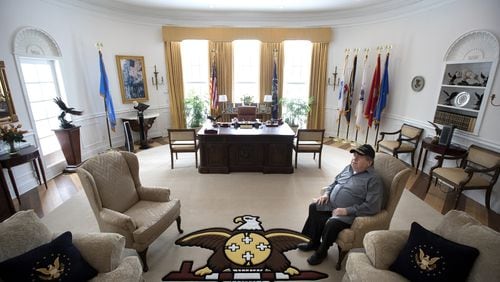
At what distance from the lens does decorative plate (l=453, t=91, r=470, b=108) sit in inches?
164

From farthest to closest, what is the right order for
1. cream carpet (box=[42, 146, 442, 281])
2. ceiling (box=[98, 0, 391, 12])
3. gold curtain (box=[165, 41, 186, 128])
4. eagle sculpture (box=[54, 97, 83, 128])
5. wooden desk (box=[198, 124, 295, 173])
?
gold curtain (box=[165, 41, 186, 128]), ceiling (box=[98, 0, 391, 12]), wooden desk (box=[198, 124, 295, 173]), eagle sculpture (box=[54, 97, 83, 128]), cream carpet (box=[42, 146, 442, 281])

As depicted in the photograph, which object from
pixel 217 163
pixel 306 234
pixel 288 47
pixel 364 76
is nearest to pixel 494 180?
pixel 306 234

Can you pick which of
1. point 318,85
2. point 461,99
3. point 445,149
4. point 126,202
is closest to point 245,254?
point 126,202

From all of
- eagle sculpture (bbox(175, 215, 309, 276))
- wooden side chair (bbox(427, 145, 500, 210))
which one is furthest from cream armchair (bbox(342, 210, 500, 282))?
wooden side chair (bbox(427, 145, 500, 210))

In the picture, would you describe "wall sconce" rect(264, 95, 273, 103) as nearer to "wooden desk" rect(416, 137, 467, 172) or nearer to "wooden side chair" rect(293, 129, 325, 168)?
"wooden side chair" rect(293, 129, 325, 168)

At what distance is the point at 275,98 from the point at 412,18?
3701 mm

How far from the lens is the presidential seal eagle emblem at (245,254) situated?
244 cm

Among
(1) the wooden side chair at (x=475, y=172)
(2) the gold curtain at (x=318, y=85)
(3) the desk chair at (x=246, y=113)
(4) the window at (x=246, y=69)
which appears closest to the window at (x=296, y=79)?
(2) the gold curtain at (x=318, y=85)

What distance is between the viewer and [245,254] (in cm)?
271

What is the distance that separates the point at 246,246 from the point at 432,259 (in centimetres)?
183

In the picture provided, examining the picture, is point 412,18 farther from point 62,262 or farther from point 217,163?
point 62,262

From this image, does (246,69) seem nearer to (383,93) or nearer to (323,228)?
(383,93)

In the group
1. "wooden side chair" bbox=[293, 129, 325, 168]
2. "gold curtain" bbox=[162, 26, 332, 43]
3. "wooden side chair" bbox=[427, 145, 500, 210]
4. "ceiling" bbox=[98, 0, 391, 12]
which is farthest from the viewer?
"gold curtain" bbox=[162, 26, 332, 43]

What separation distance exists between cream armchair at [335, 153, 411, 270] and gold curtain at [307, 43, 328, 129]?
17.1ft
